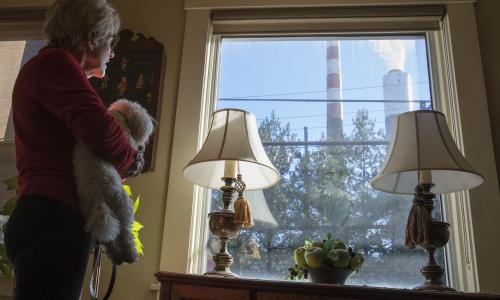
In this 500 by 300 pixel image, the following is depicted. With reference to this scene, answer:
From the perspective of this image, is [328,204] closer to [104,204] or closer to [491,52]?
[491,52]

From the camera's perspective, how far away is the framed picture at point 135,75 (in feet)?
6.79

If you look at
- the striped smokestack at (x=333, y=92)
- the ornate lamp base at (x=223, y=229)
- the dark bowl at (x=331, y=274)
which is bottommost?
the dark bowl at (x=331, y=274)

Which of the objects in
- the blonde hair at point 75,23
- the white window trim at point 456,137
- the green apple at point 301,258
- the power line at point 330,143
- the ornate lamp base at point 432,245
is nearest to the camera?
the blonde hair at point 75,23

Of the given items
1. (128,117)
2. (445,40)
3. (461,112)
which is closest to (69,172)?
(128,117)

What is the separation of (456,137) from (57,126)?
1570mm

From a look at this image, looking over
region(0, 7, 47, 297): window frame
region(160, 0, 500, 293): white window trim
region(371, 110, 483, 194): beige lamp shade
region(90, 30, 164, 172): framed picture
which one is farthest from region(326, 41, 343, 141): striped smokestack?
region(0, 7, 47, 297): window frame

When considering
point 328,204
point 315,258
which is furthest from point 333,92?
point 315,258

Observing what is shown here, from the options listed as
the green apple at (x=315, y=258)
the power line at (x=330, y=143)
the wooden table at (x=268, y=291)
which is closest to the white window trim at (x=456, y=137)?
the power line at (x=330, y=143)

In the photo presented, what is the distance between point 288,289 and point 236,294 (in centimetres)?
16

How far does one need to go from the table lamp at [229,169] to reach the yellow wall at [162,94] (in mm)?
319

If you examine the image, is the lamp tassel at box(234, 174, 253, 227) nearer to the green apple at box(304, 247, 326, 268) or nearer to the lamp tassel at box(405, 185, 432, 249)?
the green apple at box(304, 247, 326, 268)

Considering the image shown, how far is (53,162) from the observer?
87 centimetres

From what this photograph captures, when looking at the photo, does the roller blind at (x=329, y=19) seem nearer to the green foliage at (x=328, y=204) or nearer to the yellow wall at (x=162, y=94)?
the yellow wall at (x=162, y=94)

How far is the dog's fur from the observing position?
842 millimetres
